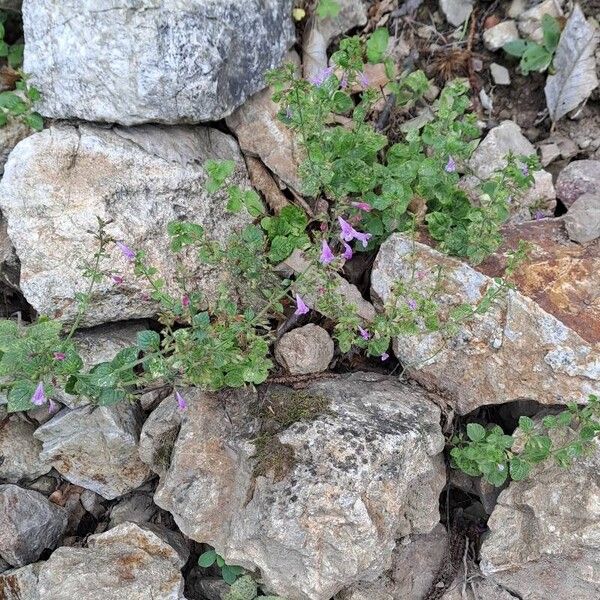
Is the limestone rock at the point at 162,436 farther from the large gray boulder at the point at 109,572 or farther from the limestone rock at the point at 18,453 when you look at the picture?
the limestone rock at the point at 18,453

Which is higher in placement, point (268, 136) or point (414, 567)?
point (268, 136)

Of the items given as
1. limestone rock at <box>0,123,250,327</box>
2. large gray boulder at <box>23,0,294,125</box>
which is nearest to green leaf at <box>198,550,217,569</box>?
limestone rock at <box>0,123,250,327</box>

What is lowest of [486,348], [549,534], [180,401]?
[549,534]

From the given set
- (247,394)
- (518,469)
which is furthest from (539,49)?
(247,394)

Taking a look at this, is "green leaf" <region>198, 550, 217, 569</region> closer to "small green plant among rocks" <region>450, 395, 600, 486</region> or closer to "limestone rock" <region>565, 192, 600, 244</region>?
"small green plant among rocks" <region>450, 395, 600, 486</region>

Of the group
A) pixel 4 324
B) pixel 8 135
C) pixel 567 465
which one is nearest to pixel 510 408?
pixel 567 465

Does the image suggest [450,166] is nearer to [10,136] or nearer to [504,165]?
[504,165]

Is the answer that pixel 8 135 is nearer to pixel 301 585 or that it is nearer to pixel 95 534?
pixel 95 534

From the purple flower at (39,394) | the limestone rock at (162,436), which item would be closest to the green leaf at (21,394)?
the purple flower at (39,394)
